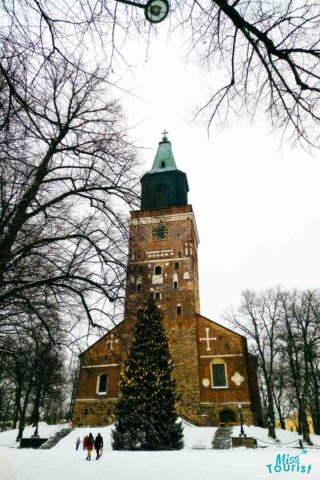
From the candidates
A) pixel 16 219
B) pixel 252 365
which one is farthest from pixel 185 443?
pixel 16 219

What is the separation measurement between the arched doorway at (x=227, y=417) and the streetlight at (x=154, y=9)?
78.6 ft

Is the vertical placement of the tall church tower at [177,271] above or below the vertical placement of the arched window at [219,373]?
above

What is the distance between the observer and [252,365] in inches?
997

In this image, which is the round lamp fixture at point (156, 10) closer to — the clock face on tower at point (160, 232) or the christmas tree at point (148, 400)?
the christmas tree at point (148, 400)

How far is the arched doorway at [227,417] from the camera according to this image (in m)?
21.8

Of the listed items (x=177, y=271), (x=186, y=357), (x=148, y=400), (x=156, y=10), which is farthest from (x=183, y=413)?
(x=156, y=10)

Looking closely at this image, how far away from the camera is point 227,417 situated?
72.6 ft

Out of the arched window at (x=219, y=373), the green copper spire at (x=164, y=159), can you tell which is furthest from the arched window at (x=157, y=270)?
the green copper spire at (x=164, y=159)

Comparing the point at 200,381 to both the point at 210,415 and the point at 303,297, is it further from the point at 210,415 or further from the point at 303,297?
the point at 303,297

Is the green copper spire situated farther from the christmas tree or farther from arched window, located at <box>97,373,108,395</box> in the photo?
arched window, located at <box>97,373,108,395</box>

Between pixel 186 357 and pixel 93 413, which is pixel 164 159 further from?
pixel 93 413

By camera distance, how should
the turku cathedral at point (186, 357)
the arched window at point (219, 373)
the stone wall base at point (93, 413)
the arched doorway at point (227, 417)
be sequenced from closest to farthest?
the arched doorway at point (227, 417)
the turku cathedral at point (186, 357)
the stone wall base at point (93, 413)
the arched window at point (219, 373)

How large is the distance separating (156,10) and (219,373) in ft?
80.4

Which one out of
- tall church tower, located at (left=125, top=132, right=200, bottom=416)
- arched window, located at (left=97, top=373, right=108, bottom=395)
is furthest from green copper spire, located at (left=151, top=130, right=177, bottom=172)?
arched window, located at (left=97, top=373, right=108, bottom=395)
